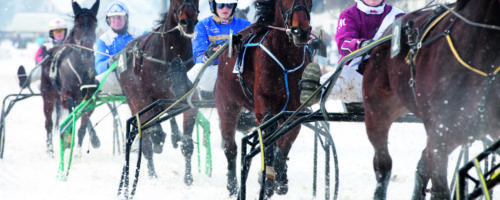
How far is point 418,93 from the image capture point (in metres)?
3.59

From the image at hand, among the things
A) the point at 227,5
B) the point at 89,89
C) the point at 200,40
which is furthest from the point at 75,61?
the point at 227,5

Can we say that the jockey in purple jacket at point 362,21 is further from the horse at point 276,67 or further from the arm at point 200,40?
the arm at point 200,40

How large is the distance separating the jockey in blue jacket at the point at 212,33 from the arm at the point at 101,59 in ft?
6.47

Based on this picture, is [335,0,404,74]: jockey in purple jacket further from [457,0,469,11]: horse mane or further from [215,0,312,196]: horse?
[457,0,469,11]: horse mane

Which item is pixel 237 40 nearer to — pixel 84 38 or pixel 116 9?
pixel 116 9

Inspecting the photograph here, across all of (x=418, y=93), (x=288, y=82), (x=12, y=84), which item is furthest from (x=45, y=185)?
(x=12, y=84)

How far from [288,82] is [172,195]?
2343 mm

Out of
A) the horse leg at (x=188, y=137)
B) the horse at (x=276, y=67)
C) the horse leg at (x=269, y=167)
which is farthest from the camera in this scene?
the horse leg at (x=188, y=137)

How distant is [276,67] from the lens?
543 cm

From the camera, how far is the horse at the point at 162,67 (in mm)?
6816

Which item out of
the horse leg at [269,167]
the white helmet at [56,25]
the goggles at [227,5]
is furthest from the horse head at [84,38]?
the horse leg at [269,167]

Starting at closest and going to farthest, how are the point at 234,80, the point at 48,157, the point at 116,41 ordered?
1. the point at 234,80
2. the point at 116,41
3. the point at 48,157

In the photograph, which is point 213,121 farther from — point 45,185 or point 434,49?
point 434,49

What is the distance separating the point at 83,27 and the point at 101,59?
1.09 meters
